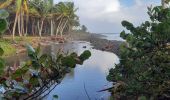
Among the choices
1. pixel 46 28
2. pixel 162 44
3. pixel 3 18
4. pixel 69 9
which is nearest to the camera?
pixel 3 18

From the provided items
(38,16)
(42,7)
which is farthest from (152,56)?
(38,16)

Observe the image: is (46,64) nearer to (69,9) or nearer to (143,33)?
(143,33)

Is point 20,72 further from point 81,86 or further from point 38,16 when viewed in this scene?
point 38,16

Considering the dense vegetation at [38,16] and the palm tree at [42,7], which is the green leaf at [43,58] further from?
the palm tree at [42,7]

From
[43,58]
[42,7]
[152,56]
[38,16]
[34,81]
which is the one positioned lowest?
[152,56]

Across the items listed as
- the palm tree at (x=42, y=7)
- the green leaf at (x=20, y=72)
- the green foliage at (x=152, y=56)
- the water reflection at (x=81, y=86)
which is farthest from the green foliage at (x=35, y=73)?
the palm tree at (x=42, y=7)

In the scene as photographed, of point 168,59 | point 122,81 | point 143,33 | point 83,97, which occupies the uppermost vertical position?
point 143,33

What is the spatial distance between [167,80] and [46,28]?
69.3m

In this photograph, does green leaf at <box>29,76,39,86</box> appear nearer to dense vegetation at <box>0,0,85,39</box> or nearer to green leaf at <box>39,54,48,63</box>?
green leaf at <box>39,54,48,63</box>

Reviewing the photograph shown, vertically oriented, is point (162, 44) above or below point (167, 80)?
above

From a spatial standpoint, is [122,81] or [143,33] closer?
[143,33]

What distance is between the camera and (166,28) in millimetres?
7855

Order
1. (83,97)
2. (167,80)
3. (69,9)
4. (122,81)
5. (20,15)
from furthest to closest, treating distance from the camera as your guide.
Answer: (69,9) → (20,15) → (83,97) → (122,81) → (167,80)

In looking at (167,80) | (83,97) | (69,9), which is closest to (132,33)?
(167,80)
